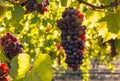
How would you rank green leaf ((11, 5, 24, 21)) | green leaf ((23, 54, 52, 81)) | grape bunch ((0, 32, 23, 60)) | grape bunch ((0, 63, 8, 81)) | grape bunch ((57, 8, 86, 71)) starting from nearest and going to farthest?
green leaf ((23, 54, 52, 81)), grape bunch ((0, 63, 8, 81)), grape bunch ((0, 32, 23, 60)), grape bunch ((57, 8, 86, 71)), green leaf ((11, 5, 24, 21))

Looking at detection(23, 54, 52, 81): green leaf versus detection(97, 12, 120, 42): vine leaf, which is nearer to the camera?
detection(23, 54, 52, 81): green leaf

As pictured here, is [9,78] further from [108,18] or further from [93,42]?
[93,42]

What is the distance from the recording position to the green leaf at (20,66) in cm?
146

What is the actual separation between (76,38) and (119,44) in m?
1.00

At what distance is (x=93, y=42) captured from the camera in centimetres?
801

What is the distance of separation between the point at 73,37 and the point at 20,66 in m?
0.82

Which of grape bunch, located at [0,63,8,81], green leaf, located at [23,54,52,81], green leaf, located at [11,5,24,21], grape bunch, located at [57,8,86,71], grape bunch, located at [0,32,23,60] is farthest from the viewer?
green leaf, located at [11,5,24,21]

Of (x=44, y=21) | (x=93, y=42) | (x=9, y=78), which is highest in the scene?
(x=9, y=78)

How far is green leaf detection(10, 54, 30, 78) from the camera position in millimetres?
1460

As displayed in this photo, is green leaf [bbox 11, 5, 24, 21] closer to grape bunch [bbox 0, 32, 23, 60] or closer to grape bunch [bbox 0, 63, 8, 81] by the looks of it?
grape bunch [bbox 0, 32, 23, 60]

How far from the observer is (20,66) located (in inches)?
58.2

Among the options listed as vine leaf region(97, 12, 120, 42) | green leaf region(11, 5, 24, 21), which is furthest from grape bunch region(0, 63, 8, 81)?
green leaf region(11, 5, 24, 21)

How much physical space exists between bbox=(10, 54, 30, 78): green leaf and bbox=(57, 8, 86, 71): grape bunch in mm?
777

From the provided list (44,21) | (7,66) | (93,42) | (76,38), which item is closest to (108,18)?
(76,38)
